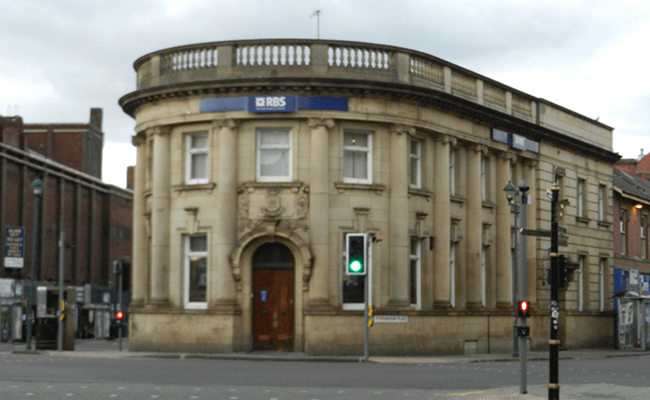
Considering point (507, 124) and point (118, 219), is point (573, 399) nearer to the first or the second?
point (507, 124)

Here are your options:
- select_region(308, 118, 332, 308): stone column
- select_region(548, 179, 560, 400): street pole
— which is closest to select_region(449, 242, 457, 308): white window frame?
select_region(308, 118, 332, 308): stone column

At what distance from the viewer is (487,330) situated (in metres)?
37.4

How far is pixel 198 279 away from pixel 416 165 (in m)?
8.36

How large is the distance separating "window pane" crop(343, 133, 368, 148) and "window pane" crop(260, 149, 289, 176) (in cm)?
207

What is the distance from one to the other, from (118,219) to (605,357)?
37896mm

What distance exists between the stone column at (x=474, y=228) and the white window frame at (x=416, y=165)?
3280 mm

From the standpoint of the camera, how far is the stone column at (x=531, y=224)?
42125mm

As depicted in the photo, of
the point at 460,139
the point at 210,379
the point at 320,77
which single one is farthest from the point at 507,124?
the point at 210,379

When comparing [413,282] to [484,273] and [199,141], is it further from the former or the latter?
[199,141]

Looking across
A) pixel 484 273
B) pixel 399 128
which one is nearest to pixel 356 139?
pixel 399 128

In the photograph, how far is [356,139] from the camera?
1331 inches

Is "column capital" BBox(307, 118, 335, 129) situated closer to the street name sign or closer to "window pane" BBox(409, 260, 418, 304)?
"window pane" BBox(409, 260, 418, 304)

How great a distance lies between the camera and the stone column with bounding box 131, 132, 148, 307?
→ 35.2 metres

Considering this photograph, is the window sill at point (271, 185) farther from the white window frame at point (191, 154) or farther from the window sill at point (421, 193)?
the window sill at point (421, 193)
